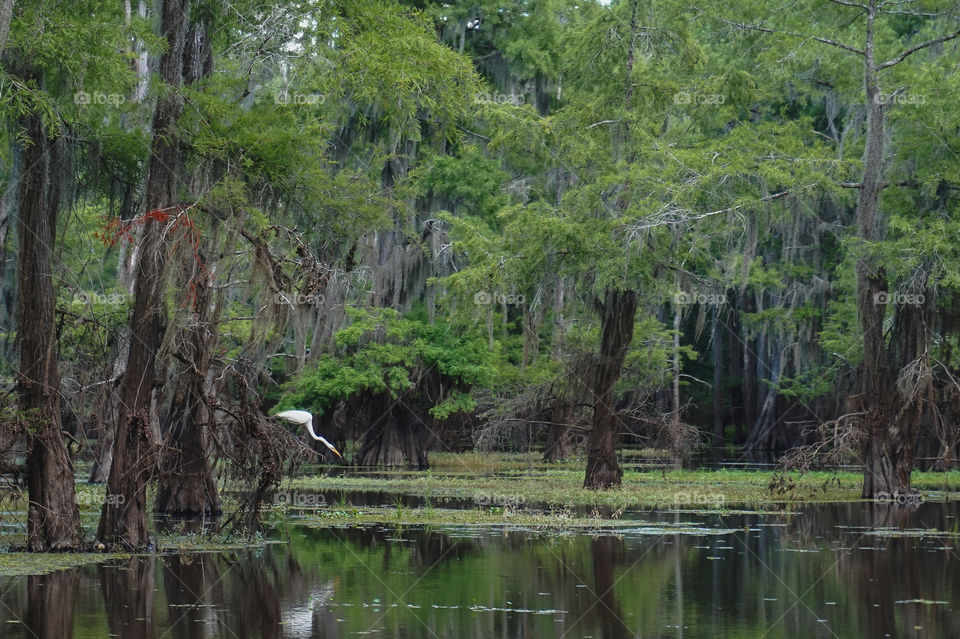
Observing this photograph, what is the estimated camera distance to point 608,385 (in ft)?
86.6

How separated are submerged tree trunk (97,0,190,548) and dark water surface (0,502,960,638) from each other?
2.57 ft

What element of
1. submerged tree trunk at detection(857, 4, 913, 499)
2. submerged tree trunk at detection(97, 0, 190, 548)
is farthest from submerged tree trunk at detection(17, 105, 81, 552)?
submerged tree trunk at detection(857, 4, 913, 499)

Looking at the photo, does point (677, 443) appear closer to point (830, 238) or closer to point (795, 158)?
point (795, 158)

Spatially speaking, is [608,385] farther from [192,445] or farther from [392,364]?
[392,364]

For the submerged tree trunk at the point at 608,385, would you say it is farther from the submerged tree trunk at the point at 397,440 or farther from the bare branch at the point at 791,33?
the submerged tree trunk at the point at 397,440

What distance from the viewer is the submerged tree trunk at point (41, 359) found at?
14.2m

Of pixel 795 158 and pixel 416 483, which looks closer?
pixel 795 158

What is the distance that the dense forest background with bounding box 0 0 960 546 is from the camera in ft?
47.9

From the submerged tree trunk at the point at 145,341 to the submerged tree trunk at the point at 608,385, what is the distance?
12544 mm

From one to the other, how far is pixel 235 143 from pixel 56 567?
520cm

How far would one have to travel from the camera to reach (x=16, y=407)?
14039mm

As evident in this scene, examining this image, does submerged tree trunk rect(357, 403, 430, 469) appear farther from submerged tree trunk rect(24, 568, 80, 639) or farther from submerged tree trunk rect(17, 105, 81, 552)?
submerged tree trunk rect(24, 568, 80, 639)

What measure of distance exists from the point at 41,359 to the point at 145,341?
3.77ft

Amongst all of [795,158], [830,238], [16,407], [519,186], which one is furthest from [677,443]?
[830,238]
